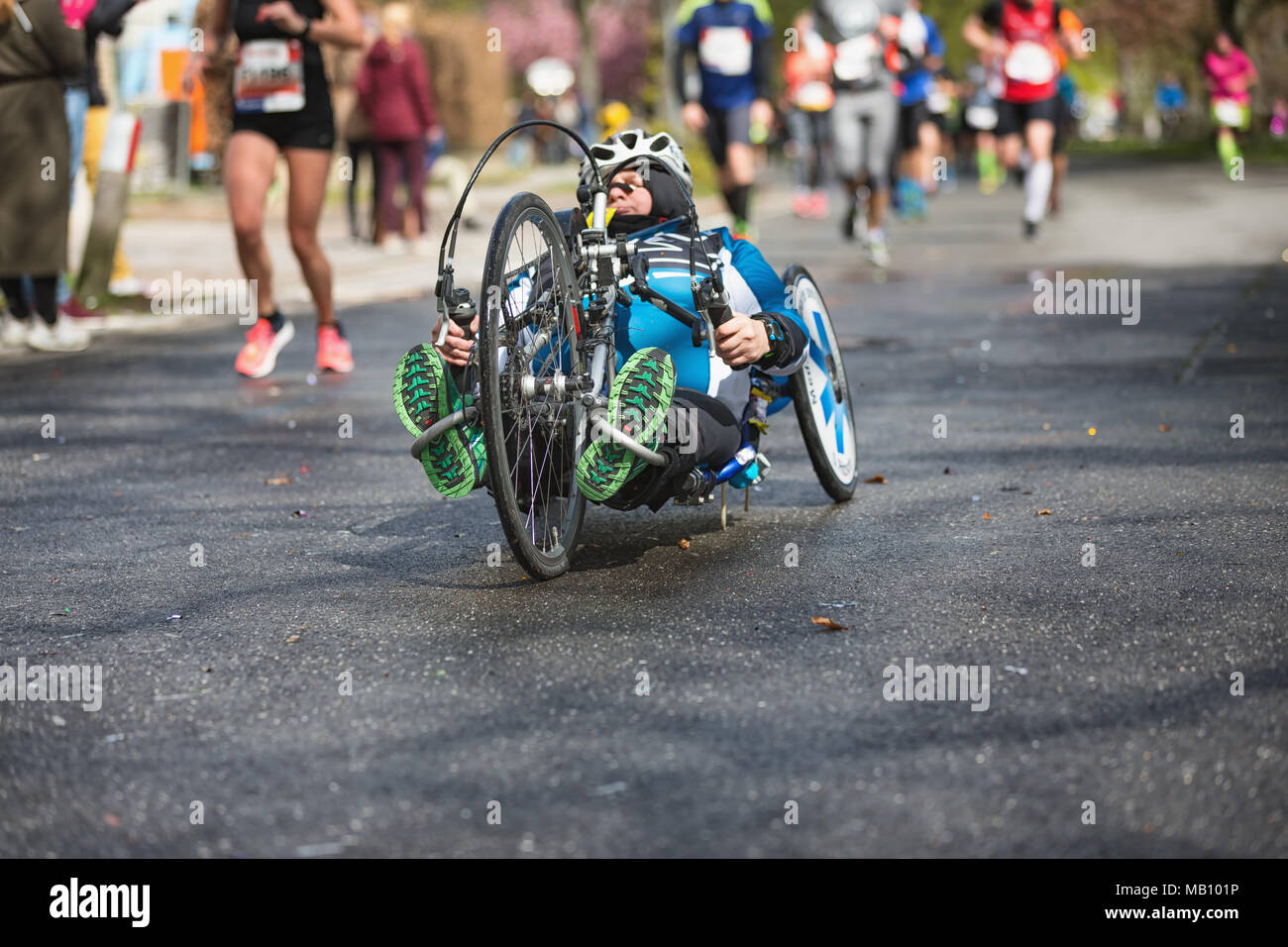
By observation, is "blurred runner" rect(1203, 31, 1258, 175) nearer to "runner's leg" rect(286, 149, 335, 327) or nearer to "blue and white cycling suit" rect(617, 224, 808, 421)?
"runner's leg" rect(286, 149, 335, 327)

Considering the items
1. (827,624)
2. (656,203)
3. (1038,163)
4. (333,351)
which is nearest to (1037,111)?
(1038,163)

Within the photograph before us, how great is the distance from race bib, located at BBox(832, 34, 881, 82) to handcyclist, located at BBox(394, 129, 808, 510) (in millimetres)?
9366

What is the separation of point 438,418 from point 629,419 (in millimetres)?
465

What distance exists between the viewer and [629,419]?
4.70 m

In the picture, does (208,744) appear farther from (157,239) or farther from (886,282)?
(157,239)

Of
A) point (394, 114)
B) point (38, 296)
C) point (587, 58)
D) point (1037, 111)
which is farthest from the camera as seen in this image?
point (587, 58)

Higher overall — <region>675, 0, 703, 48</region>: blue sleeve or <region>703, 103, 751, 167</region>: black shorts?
<region>675, 0, 703, 48</region>: blue sleeve

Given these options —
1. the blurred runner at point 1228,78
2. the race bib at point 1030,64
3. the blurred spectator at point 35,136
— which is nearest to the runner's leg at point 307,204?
the blurred spectator at point 35,136

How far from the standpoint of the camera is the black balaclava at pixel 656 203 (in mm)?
5289

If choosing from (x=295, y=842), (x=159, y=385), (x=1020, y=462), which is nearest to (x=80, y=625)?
(x=295, y=842)

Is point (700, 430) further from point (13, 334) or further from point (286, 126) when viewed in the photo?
point (13, 334)

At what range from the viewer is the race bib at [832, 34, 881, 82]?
14461 mm

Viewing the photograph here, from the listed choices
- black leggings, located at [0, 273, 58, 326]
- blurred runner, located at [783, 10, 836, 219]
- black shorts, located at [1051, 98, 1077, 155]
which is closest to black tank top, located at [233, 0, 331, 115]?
black leggings, located at [0, 273, 58, 326]
